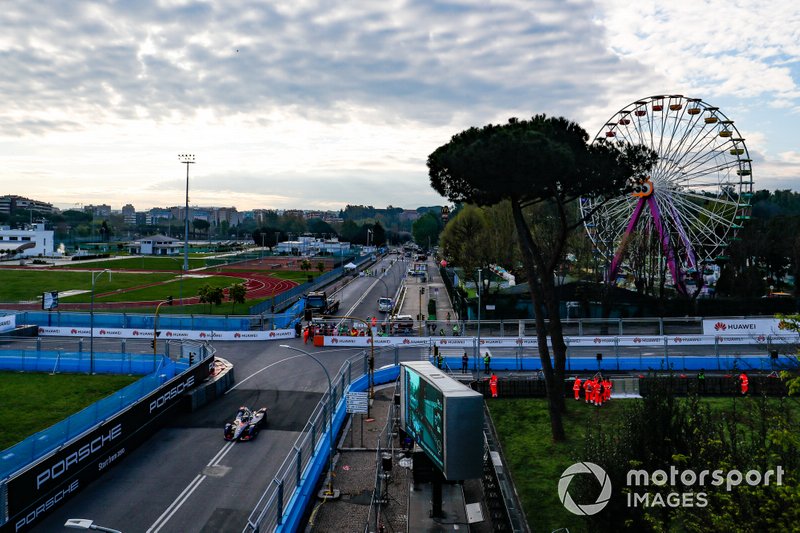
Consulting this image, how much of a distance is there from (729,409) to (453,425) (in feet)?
62.8

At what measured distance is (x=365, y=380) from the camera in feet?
97.1

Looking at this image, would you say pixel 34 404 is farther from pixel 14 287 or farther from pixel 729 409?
pixel 14 287

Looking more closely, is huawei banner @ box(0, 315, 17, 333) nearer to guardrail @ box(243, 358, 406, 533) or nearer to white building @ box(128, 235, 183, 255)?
guardrail @ box(243, 358, 406, 533)

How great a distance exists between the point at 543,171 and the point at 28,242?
154 m

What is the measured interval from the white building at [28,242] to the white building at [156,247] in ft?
71.4

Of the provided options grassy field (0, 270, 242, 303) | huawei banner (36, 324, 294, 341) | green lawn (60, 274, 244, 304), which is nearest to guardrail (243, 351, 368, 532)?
huawei banner (36, 324, 294, 341)

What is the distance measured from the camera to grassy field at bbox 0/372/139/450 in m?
22.4

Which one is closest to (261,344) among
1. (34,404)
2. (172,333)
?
(172,333)

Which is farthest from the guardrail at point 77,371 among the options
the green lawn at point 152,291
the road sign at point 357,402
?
the green lawn at point 152,291

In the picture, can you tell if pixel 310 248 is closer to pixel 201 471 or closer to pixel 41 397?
pixel 41 397

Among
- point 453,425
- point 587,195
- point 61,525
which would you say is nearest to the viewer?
point 453,425

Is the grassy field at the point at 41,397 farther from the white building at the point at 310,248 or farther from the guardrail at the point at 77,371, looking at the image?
the white building at the point at 310,248

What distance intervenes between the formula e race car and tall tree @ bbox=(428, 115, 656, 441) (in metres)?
12.2

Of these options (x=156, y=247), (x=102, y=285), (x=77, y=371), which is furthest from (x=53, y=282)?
(x=156, y=247)
